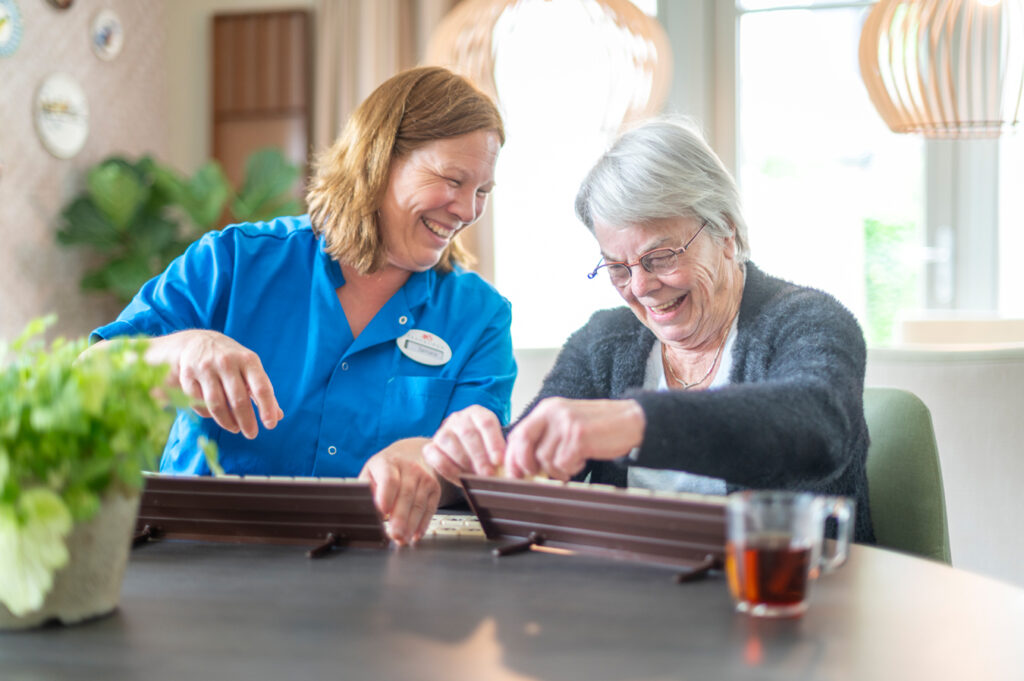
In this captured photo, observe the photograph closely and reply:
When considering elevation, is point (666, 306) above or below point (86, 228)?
below

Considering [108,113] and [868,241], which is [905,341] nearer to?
[868,241]

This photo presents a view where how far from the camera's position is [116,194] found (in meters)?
4.98

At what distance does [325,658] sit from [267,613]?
160mm

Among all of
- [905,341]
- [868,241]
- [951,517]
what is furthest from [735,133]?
[951,517]

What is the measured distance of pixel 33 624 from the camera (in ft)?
3.37

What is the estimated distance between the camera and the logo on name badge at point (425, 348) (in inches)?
79.2

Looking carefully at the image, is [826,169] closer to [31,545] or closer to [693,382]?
[693,382]

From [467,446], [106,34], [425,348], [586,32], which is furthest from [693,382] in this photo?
[106,34]

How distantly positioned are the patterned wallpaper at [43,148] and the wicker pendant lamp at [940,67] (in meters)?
3.68

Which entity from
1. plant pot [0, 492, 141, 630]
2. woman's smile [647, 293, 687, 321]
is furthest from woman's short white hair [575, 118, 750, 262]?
plant pot [0, 492, 141, 630]

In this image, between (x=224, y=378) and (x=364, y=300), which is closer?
(x=224, y=378)

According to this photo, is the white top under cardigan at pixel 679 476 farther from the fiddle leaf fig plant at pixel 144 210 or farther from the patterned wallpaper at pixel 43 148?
the patterned wallpaper at pixel 43 148

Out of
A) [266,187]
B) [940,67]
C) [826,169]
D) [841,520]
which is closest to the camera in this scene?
[841,520]

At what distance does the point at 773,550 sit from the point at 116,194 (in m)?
4.59
